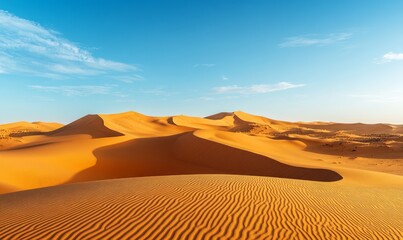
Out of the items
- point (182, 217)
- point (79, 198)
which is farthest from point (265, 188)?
point (79, 198)

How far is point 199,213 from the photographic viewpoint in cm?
707

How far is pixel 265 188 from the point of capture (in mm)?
10531

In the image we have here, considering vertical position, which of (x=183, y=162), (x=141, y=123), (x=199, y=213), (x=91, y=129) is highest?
(x=141, y=123)

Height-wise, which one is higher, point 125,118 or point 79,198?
point 125,118

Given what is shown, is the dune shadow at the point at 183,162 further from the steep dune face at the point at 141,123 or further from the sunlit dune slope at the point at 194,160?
the steep dune face at the point at 141,123

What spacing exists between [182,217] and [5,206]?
17.0 feet

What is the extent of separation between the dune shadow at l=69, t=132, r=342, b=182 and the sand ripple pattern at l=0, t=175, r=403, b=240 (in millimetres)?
8260

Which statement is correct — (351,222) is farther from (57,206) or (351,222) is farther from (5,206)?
(5,206)

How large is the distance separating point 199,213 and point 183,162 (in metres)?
16.8

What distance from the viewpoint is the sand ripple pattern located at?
595 centimetres

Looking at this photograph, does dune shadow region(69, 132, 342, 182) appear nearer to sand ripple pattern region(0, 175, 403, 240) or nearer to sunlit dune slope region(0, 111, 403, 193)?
sunlit dune slope region(0, 111, 403, 193)

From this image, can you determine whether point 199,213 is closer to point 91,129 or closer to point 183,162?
point 183,162

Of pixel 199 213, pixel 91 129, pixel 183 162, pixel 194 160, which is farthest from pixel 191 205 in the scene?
pixel 91 129

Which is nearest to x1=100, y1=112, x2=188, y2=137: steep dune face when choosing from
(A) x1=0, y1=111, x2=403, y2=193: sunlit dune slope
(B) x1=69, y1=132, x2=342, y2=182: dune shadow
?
(A) x1=0, y1=111, x2=403, y2=193: sunlit dune slope
